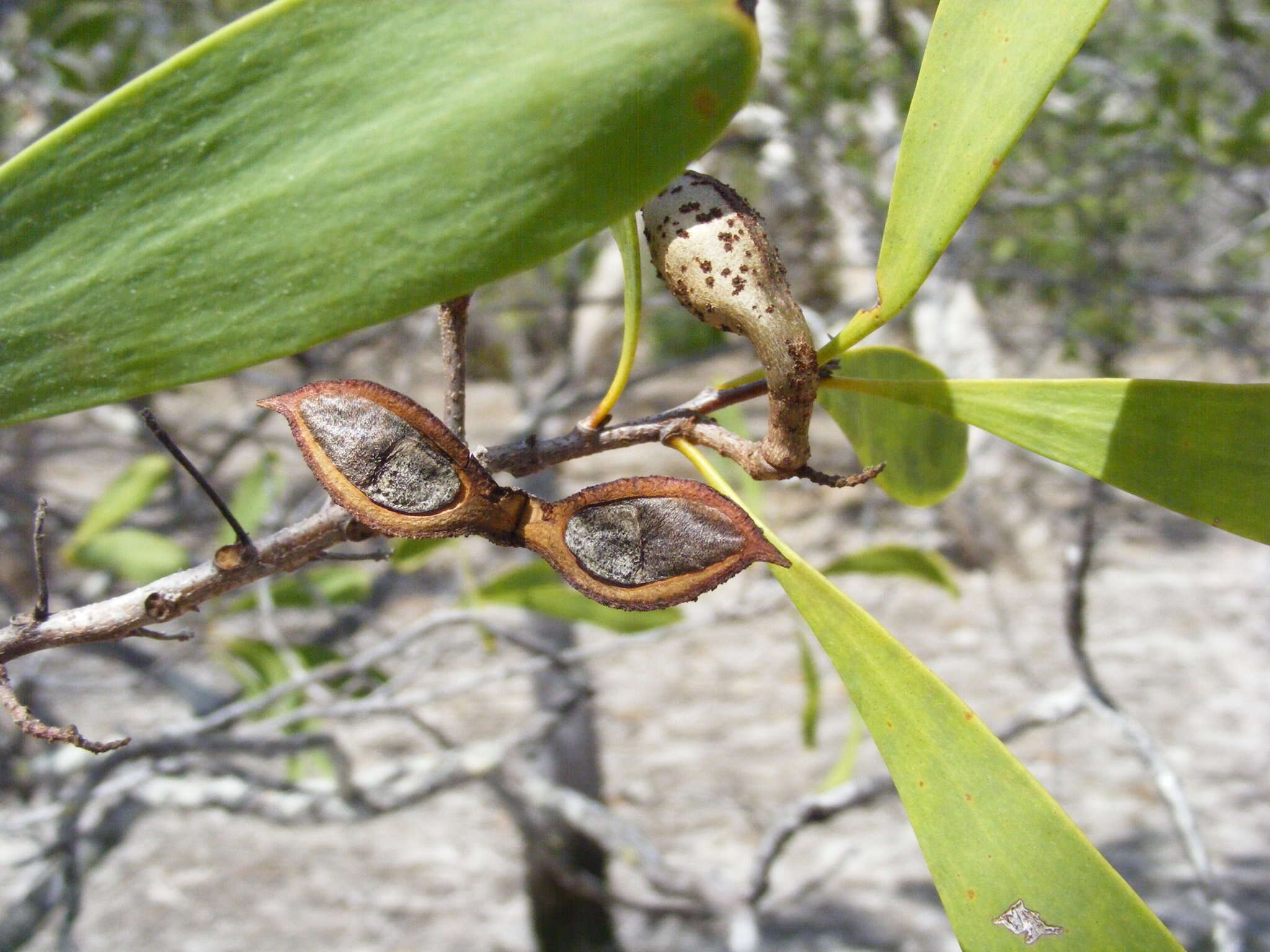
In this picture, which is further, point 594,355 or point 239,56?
point 594,355

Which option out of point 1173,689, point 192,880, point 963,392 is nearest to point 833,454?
point 1173,689

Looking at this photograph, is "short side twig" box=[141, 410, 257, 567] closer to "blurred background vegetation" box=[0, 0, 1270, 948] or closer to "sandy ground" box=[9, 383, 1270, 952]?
"blurred background vegetation" box=[0, 0, 1270, 948]

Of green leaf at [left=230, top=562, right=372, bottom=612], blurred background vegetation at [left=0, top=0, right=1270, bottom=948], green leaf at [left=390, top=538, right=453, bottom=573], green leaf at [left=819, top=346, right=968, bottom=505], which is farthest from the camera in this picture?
blurred background vegetation at [left=0, top=0, right=1270, bottom=948]

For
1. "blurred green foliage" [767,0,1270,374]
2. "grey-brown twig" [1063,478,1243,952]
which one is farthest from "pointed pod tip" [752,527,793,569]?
"blurred green foliage" [767,0,1270,374]

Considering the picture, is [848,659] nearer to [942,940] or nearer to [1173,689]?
[942,940]

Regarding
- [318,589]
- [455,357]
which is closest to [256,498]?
[318,589]

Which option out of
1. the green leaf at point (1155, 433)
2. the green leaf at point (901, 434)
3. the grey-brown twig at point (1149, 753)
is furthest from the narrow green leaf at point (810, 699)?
the green leaf at point (1155, 433)

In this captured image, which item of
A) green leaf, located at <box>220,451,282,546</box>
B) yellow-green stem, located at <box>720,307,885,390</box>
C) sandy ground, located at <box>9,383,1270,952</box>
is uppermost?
yellow-green stem, located at <box>720,307,885,390</box>
